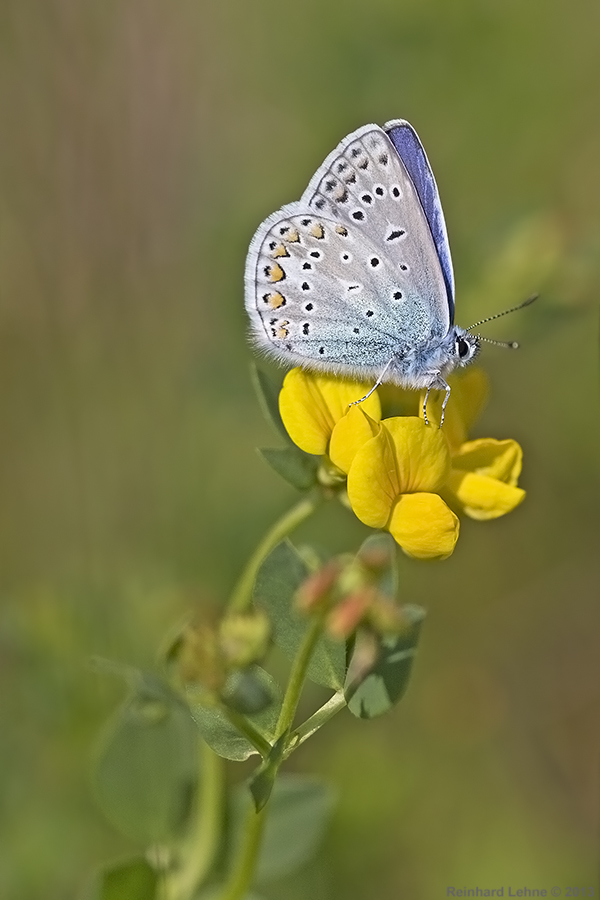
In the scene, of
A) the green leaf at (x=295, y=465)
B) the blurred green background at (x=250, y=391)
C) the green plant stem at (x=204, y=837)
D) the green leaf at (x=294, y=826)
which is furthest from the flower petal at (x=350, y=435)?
the blurred green background at (x=250, y=391)

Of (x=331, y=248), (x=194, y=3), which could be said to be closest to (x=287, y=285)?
(x=331, y=248)

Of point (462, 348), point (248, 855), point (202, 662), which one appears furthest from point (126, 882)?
point (462, 348)

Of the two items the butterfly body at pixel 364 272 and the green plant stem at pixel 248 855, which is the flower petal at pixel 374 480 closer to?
the butterfly body at pixel 364 272

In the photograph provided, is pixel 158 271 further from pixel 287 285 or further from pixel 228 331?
pixel 287 285

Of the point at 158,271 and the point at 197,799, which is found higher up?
the point at 158,271

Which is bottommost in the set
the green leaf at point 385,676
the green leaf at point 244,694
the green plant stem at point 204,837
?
the green plant stem at point 204,837

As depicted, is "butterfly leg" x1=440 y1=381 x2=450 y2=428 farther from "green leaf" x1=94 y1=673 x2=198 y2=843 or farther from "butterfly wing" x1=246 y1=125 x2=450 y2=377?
"green leaf" x1=94 y1=673 x2=198 y2=843

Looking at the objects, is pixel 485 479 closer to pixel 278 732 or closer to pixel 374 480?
pixel 374 480
